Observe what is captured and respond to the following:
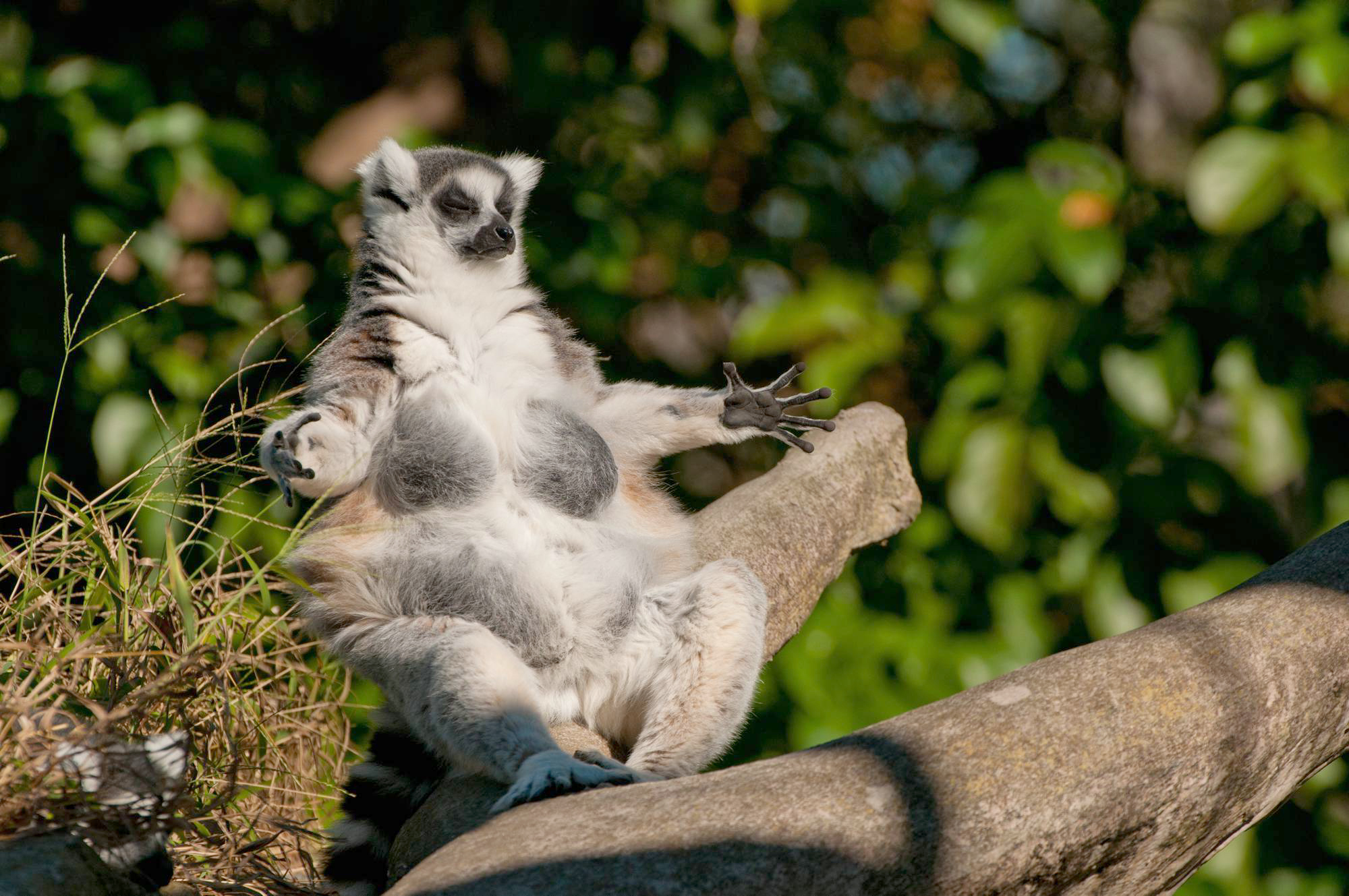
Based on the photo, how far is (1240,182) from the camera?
87.1 inches

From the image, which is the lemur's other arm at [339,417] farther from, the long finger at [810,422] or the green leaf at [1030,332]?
the green leaf at [1030,332]

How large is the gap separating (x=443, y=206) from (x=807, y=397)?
0.78 metres

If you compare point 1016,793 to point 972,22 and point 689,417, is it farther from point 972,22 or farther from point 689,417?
point 972,22

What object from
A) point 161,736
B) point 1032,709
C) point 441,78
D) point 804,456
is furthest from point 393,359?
point 441,78

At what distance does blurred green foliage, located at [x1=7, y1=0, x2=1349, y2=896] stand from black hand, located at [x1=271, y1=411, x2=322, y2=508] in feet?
0.91

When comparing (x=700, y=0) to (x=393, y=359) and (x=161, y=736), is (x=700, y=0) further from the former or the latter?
→ (x=161, y=736)

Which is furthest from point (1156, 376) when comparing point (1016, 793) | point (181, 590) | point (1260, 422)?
point (181, 590)

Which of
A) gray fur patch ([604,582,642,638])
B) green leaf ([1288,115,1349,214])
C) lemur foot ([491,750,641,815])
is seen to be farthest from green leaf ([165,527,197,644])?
green leaf ([1288,115,1349,214])

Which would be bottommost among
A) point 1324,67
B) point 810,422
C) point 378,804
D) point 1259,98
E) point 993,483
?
point 378,804

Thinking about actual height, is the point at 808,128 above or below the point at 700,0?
below

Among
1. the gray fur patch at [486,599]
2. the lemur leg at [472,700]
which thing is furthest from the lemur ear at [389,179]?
the lemur leg at [472,700]

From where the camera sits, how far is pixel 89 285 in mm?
2695

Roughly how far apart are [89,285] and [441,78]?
120 centimetres

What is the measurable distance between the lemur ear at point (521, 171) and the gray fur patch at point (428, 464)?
64 centimetres
